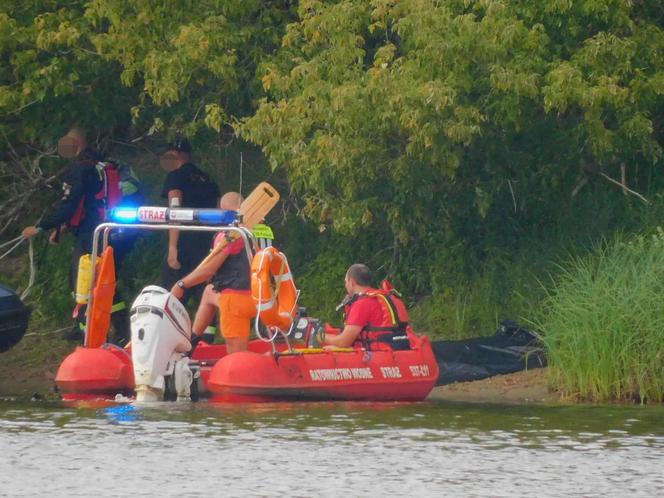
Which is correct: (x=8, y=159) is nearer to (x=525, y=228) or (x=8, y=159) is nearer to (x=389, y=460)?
(x=525, y=228)

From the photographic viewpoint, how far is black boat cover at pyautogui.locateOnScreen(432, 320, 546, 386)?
55.9 feet

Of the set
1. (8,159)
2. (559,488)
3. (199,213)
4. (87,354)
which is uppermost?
(8,159)

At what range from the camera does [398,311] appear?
1555cm

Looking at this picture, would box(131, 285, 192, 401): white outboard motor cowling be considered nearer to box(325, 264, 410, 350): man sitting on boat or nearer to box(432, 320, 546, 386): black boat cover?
box(325, 264, 410, 350): man sitting on boat

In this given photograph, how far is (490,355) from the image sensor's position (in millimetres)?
17219

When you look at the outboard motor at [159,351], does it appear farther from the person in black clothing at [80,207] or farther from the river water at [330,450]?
the person in black clothing at [80,207]

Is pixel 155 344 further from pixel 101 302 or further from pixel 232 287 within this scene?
pixel 101 302

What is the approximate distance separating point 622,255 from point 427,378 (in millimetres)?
2478

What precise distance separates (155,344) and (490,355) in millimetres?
3454

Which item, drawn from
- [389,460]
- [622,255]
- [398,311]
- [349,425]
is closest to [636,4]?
[622,255]

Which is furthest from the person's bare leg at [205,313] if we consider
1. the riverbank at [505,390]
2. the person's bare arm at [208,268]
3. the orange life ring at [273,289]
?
the riverbank at [505,390]

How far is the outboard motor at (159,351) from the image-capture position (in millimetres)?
15078

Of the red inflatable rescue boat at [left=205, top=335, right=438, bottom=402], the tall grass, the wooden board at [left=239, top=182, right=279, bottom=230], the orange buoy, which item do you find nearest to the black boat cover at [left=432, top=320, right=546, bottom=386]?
the tall grass

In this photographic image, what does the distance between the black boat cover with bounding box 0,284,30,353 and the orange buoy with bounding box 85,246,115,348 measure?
5.32 feet
